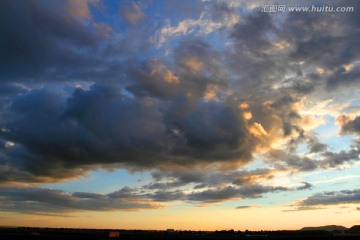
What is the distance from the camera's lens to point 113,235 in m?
162

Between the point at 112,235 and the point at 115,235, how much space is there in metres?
1.68

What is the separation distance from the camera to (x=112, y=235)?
16225cm

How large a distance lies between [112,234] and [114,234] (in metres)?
0.95

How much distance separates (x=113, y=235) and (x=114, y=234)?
50.1 inches

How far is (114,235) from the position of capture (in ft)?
535

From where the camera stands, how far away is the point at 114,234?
163750 mm

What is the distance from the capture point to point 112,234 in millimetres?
163375

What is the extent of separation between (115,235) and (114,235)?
1.84 feet

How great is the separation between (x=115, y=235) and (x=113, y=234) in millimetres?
1057

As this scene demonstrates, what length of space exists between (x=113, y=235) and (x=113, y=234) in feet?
3.37

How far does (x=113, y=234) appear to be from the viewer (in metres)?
164

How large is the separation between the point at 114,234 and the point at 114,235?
2.61ft

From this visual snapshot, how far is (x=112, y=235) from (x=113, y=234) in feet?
4.17
